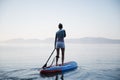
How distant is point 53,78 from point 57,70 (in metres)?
1.63

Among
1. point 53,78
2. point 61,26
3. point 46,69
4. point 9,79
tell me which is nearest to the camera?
point 9,79

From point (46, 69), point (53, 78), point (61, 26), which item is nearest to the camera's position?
point (53, 78)

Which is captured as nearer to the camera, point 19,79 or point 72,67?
point 19,79

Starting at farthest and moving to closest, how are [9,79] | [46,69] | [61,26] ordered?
[61,26]
[46,69]
[9,79]

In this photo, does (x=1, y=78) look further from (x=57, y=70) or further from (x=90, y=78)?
(x=90, y=78)

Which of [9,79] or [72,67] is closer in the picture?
[9,79]

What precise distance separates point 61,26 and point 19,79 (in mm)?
4110

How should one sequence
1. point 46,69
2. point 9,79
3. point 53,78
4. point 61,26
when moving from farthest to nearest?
point 61,26 → point 46,69 → point 53,78 → point 9,79

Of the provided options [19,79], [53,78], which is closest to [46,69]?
[53,78]

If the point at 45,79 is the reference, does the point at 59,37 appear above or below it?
above

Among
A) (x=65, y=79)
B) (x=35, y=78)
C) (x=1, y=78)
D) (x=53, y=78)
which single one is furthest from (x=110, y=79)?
(x=1, y=78)

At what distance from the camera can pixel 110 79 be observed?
840 centimetres

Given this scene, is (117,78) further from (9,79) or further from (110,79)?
(9,79)

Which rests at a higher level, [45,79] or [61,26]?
[61,26]
